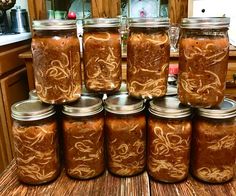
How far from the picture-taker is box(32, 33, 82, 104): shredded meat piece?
1.92 feet

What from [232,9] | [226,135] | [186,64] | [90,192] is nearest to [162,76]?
[186,64]

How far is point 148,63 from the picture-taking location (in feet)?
2.01

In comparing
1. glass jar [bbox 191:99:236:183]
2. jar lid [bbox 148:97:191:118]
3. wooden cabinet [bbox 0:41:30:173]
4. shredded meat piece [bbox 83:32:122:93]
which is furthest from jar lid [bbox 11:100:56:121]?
wooden cabinet [bbox 0:41:30:173]

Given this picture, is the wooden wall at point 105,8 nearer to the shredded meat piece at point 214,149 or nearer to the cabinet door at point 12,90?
the cabinet door at point 12,90

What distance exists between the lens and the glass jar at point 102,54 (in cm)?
63

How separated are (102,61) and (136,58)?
0.08 metres

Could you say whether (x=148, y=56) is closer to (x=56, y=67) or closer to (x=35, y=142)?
(x=56, y=67)

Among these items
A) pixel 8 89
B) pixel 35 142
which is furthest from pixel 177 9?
pixel 35 142

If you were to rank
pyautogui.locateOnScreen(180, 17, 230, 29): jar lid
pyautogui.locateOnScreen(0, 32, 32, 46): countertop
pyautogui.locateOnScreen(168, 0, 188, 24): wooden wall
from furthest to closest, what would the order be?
pyautogui.locateOnScreen(168, 0, 188, 24): wooden wall
pyautogui.locateOnScreen(0, 32, 32, 46): countertop
pyautogui.locateOnScreen(180, 17, 230, 29): jar lid

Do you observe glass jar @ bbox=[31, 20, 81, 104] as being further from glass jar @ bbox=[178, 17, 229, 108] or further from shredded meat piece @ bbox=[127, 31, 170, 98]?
glass jar @ bbox=[178, 17, 229, 108]

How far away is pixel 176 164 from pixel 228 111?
0.16 meters

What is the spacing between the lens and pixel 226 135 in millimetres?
580

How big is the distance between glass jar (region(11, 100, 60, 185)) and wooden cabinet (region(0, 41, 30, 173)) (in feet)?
2.35

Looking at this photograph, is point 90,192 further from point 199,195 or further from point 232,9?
point 232,9
